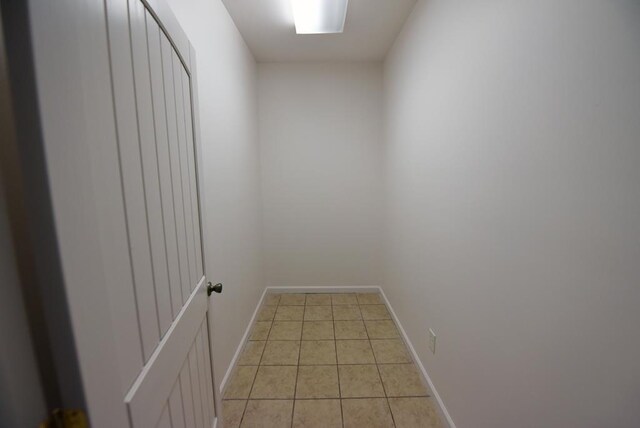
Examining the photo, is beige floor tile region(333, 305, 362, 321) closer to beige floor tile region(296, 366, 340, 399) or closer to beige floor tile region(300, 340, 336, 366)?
beige floor tile region(300, 340, 336, 366)

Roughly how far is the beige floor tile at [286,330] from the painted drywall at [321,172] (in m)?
0.64

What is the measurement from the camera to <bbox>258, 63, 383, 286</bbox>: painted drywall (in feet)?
9.04

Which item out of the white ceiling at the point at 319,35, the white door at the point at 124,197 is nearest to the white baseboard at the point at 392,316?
the white door at the point at 124,197

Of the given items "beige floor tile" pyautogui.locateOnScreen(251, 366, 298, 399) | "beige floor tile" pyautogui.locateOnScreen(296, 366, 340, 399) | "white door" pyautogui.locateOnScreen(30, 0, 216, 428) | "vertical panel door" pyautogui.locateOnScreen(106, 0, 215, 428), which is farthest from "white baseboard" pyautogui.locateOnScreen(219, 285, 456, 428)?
"white door" pyautogui.locateOnScreen(30, 0, 216, 428)

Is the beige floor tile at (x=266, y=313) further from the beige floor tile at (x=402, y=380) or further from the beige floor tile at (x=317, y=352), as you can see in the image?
the beige floor tile at (x=402, y=380)

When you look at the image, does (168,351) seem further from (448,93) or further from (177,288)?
(448,93)

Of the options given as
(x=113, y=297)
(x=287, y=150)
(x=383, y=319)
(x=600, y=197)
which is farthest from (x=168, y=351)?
(x=287, y=150)

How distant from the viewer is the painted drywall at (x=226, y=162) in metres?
1.48

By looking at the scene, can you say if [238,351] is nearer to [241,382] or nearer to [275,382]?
[241,382]

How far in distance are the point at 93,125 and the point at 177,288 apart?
549 millimetres

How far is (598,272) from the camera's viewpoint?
0.67 meters

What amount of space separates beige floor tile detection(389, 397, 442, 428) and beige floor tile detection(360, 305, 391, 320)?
3.13 ft

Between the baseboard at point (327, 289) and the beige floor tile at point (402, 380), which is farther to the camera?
the baseboard at point (327, 289)

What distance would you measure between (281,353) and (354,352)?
57cm
